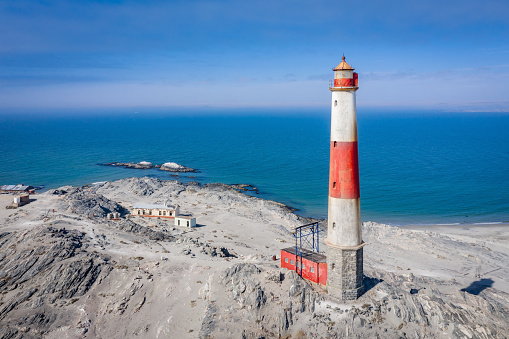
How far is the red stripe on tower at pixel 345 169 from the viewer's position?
92.6ft

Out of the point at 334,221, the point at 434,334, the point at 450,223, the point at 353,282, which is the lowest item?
the point at 450,223

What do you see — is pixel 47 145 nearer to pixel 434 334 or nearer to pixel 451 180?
pixel 451 180

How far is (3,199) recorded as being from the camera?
60.2 metres

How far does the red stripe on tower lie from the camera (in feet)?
92.6

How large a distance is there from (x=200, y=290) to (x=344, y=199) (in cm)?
1504

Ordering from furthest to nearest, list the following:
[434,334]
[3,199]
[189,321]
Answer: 1. [3,199]
2. [189,321]
3. [434,334]

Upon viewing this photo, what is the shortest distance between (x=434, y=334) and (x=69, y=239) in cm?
3649

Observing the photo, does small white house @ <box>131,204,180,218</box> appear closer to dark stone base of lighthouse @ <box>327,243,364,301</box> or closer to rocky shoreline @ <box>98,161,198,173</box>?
dark stone base of lighthouse @ <box>327,243,364,301</box>

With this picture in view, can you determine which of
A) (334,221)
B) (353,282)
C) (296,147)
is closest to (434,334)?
(353,282)

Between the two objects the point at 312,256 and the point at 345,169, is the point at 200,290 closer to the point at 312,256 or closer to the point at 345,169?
the point at 312,256

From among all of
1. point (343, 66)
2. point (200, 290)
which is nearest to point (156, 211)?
point (200, 290)

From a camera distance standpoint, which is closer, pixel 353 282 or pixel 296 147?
pixel 353 282

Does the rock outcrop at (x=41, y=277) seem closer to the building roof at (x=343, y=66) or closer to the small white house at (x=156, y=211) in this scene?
the small white house at (x=156, y=211)

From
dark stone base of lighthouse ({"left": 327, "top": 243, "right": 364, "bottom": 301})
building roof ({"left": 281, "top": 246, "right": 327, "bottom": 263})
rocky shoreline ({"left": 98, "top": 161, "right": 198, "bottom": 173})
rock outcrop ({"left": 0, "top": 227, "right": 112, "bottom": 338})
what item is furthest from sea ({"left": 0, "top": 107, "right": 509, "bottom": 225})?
rock outcrop ({"left": 0, "top": 227, "right": 112, "bottom": 338})
